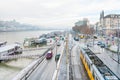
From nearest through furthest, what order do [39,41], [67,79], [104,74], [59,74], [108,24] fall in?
[104,74] → [67,79] → [59,74] → [39,41] → [108,24]

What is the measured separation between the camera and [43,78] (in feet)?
71.8

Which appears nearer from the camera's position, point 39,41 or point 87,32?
point 39,41

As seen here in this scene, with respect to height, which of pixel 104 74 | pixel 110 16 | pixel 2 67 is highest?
pixel 110 16

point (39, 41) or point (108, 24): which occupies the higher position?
point (108, 24)

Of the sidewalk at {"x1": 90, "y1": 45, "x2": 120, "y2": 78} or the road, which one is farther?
the sidewalk at {"x1": 90, "y1": 45, "x2": 120, "y2": 78}

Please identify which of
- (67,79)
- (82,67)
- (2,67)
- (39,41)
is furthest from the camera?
(39,41)

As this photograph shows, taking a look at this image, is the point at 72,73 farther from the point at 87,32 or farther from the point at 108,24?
the point at 108,24

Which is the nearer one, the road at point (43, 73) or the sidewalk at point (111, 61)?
the road at point (43, 73)

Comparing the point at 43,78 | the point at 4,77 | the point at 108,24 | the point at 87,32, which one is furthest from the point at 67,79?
the point at 108,24

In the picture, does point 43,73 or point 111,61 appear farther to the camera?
point 111,61

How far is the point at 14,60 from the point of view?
38.2 metres

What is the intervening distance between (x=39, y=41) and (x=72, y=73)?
4846 centimetres

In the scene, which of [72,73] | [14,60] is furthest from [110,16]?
[72,73]

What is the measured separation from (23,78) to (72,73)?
6.26m
